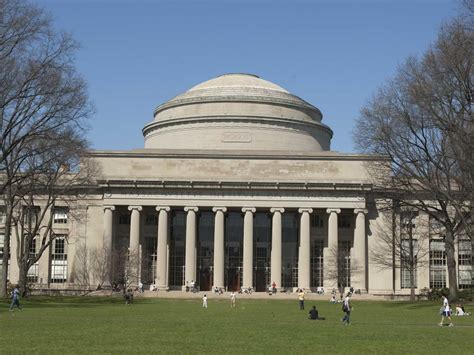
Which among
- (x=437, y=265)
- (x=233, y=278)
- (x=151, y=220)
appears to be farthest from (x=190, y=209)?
(x=437, y=265)

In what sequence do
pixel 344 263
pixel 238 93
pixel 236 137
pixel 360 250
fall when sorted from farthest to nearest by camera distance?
pixel 238 93, pixel 236 137, pixel 344 263, pixel 360 250

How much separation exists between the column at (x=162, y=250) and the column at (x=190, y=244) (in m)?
2.16

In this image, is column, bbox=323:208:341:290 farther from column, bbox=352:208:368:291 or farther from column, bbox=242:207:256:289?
column, bbox=242:207:256:289

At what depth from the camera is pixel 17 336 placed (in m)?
30.2

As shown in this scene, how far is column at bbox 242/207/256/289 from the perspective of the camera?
87.2 meters

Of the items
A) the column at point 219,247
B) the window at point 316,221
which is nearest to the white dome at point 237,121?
the window at point 316,221

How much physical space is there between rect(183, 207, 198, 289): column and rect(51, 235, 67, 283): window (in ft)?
44.7

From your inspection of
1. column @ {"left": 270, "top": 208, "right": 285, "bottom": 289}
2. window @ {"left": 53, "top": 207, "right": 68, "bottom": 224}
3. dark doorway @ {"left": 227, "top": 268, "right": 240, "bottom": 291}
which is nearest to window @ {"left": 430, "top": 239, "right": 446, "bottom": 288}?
column @ {"left": 270, "top": 208, "right": 285, "bottom": 289}

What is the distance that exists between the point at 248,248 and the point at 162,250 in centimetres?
880

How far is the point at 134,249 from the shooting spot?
86500 millimetres

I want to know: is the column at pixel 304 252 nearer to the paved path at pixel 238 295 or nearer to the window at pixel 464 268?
the paved path at pixel 238 295

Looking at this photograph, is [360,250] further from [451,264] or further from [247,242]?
[451,264]

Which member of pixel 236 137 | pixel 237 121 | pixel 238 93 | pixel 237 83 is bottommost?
pixel 236 137

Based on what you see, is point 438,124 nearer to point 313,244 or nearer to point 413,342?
point 413,342
